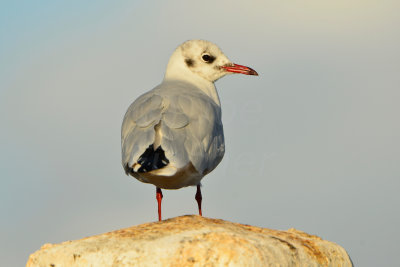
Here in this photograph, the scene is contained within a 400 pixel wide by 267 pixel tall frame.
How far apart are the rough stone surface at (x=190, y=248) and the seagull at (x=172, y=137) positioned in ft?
3.20

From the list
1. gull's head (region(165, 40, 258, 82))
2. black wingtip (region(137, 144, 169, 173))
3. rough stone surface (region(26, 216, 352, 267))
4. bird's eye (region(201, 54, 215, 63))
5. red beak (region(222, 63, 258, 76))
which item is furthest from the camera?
red beak (region(222, 63, 258, 76))

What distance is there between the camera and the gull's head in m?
13.3

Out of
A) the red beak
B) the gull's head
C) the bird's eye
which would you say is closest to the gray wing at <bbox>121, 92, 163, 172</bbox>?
the gull's head

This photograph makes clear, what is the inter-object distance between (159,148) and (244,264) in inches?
104

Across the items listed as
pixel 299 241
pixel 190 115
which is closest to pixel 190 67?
pixel 190 115

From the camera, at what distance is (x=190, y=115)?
10.8 m

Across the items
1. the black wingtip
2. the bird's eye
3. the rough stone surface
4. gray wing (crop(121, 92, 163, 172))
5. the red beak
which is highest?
the bird's eye

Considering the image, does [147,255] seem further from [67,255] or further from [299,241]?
[299,241]

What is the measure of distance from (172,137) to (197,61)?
352 centimetres

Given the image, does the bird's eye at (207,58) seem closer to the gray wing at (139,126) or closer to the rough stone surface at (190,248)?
the gray wing at (139,126)

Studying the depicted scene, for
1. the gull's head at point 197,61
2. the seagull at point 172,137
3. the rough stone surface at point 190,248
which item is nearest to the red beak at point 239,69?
the gull's head at point 197,61

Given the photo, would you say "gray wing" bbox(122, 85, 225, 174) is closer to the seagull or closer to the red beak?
the seagull

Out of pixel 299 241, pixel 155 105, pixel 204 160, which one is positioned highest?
pixel 155 105

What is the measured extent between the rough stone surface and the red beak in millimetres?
4850
